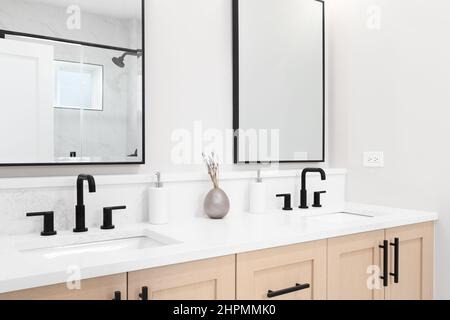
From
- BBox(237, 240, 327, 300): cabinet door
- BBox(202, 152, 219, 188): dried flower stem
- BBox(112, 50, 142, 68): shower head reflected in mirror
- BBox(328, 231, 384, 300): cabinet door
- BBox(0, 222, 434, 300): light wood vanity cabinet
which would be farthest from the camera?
BBox(202, 152, 219, 188): dried flower stem

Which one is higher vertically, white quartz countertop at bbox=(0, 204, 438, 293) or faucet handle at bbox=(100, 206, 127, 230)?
faucet handle at bbox=(100, 206, 127, 230)

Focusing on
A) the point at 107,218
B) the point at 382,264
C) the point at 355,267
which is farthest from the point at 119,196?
the point at 382,264

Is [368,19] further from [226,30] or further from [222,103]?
[222,103]

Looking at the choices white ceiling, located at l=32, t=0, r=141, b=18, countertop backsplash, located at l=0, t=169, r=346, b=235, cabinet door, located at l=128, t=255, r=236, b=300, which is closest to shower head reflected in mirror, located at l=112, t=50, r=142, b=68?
white ceiling, located at l=32, t=0, r=141, b=18

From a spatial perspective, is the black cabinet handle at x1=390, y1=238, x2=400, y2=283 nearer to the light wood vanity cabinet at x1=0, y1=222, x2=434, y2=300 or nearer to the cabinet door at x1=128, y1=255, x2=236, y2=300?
the light wood vanity cabinet at x1=0, y1=222, x2=434, y2=300

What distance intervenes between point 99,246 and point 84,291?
409 mm

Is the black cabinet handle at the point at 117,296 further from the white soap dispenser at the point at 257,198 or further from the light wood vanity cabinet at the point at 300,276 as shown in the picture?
the white soap dispenser at the point at 257,198

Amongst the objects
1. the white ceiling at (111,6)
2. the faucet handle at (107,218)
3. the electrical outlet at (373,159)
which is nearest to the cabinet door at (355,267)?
the electrical outlet at (373,159)

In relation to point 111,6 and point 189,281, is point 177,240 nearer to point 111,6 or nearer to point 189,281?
point 189,281

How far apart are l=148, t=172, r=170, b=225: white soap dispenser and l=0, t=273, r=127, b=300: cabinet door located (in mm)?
532

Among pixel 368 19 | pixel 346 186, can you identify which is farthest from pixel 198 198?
pixel 368 19

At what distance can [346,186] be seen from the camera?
2203 millimetres

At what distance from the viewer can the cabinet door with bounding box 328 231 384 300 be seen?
144 centimetres

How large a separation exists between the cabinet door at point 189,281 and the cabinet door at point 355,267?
0.45 meters
